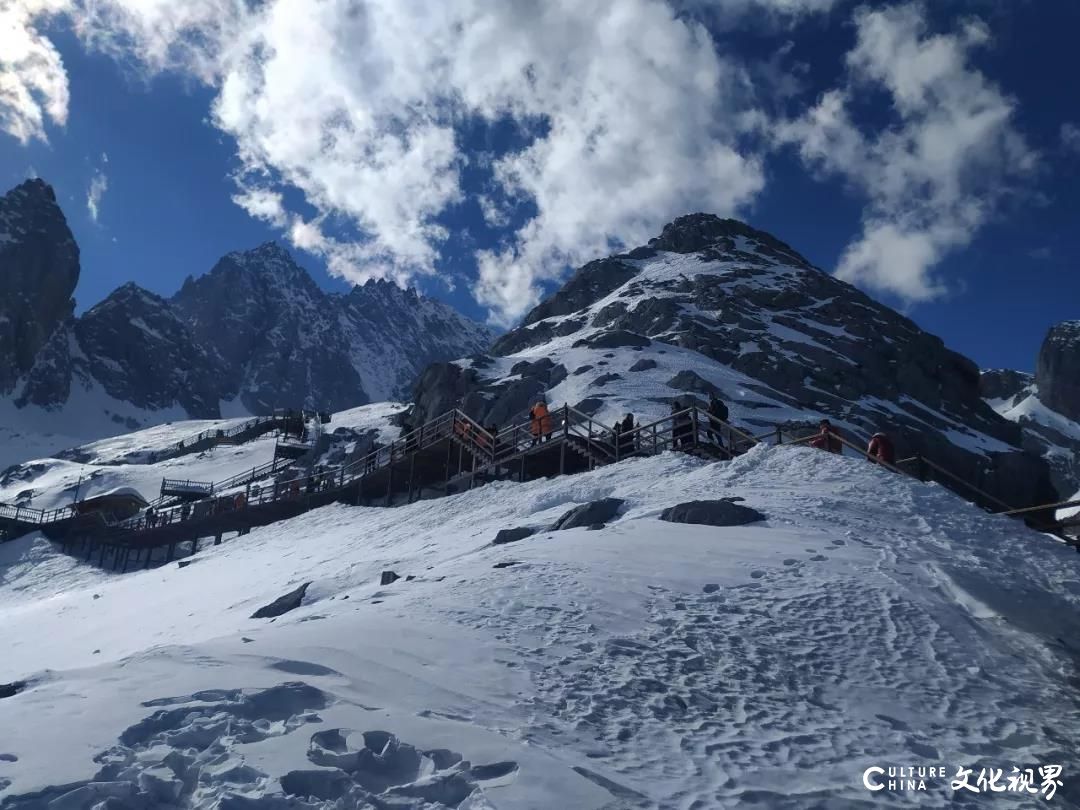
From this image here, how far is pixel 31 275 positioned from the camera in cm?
16350

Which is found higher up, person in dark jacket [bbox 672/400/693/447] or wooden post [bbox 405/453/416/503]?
person in dark jacket [bbox 672/400/693/447]

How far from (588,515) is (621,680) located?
339 inches

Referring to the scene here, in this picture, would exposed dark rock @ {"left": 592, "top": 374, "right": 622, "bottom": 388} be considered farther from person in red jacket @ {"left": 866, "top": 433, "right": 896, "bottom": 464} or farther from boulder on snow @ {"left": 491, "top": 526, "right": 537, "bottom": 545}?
boulder on snow @ {"left": 491, "top": 526, "right": 537, "bottom": 545}

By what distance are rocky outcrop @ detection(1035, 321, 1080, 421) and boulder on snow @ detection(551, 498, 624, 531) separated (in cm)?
19638

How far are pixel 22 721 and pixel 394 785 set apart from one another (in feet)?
9.26

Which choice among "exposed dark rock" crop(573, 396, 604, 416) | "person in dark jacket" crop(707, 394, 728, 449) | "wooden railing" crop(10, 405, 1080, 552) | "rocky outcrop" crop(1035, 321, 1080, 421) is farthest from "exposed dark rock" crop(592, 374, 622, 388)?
"rocky outcrop" crop(1035, 321, 1080, 421)

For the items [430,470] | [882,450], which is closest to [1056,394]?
[430,470]

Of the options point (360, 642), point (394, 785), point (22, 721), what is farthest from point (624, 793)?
point (22, 721)

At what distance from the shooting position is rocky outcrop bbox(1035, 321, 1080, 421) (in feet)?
599

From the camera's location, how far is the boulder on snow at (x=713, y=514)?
1510 cm

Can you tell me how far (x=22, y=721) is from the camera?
625 centimetres

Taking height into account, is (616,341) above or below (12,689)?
above

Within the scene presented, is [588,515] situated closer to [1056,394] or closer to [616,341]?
[616,341]

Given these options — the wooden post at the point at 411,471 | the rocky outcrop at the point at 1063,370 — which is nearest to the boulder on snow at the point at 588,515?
the wooden post at the point at 411,471
